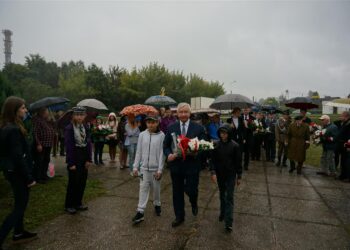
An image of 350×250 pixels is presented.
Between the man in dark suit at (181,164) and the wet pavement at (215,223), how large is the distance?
449 millimetres

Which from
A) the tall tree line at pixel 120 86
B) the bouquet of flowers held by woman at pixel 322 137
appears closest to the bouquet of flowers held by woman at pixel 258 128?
the bouquet of flowers held by woman at pixel 322 137

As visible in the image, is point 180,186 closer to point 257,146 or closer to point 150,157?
point 150,157

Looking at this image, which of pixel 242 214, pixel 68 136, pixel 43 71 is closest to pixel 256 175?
pixel 242 214

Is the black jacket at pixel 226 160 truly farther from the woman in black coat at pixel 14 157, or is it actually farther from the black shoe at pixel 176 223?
the woman in black coat at pixel 14 157

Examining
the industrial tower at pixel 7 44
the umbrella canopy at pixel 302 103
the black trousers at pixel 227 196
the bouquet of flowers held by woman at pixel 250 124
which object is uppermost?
the industrial tower at pixel 7 44

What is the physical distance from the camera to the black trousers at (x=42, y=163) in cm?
675

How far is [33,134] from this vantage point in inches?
259

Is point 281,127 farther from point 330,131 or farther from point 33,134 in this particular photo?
point 33,134

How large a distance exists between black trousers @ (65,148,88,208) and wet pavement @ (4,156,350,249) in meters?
0.31

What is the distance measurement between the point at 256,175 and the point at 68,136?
235 inches

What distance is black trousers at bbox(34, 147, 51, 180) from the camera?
6746 millimetres

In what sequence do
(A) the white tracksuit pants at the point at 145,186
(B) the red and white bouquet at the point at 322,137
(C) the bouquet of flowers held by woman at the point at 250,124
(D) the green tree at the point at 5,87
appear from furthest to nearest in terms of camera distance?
(C) the bouquet of flowers held by woman at the point at 250,124 → (B) the red and white bouquet at the point at 322,137 → (D) the green tree at the point at 5,87 → (A) the white tracksuit pants at the point at 145,186

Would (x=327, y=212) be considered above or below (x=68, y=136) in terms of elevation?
below

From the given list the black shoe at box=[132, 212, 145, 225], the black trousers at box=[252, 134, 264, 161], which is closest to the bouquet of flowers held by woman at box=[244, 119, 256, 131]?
the black trousers at box=[252, 134, 264, 161]
